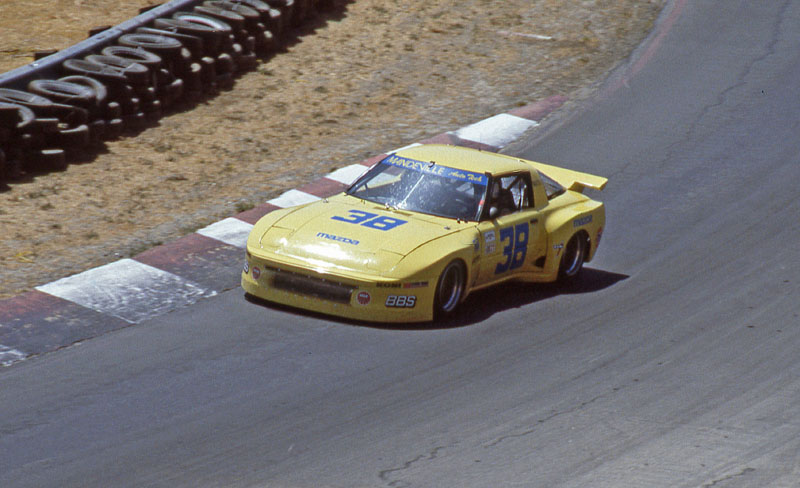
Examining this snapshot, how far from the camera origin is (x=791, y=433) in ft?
21.8

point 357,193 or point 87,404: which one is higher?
point 357,193

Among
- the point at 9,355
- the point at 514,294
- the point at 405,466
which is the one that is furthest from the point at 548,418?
the point at 9,355

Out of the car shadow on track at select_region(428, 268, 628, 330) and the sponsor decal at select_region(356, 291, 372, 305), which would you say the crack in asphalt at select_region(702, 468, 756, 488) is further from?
the sponsor decal at select_region(356, 291, 372, 305)

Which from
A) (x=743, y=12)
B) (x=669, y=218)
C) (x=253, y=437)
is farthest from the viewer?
(x=743, y=12)

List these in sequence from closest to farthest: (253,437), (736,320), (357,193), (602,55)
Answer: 1. (253,437)
2. (736,320)
3. (357,193)
4. (602,55)

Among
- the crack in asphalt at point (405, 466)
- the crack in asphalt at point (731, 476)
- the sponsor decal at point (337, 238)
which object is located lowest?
the crack in asphalt at point (405, 466)

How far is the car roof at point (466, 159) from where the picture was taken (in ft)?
30.4

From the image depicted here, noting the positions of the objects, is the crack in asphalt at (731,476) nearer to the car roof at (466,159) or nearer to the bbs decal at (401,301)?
the bbs decal at (401,301)

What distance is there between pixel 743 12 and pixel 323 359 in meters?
15.2

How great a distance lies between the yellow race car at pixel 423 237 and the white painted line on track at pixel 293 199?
5.98 feet

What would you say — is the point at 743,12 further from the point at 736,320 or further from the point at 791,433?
the point at 791,433

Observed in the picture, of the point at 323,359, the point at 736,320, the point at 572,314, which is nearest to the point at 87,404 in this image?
the point at 323,359

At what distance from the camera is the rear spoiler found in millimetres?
10133

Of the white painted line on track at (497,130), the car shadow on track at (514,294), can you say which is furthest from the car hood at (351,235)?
the white painted line on track at (497,130)
